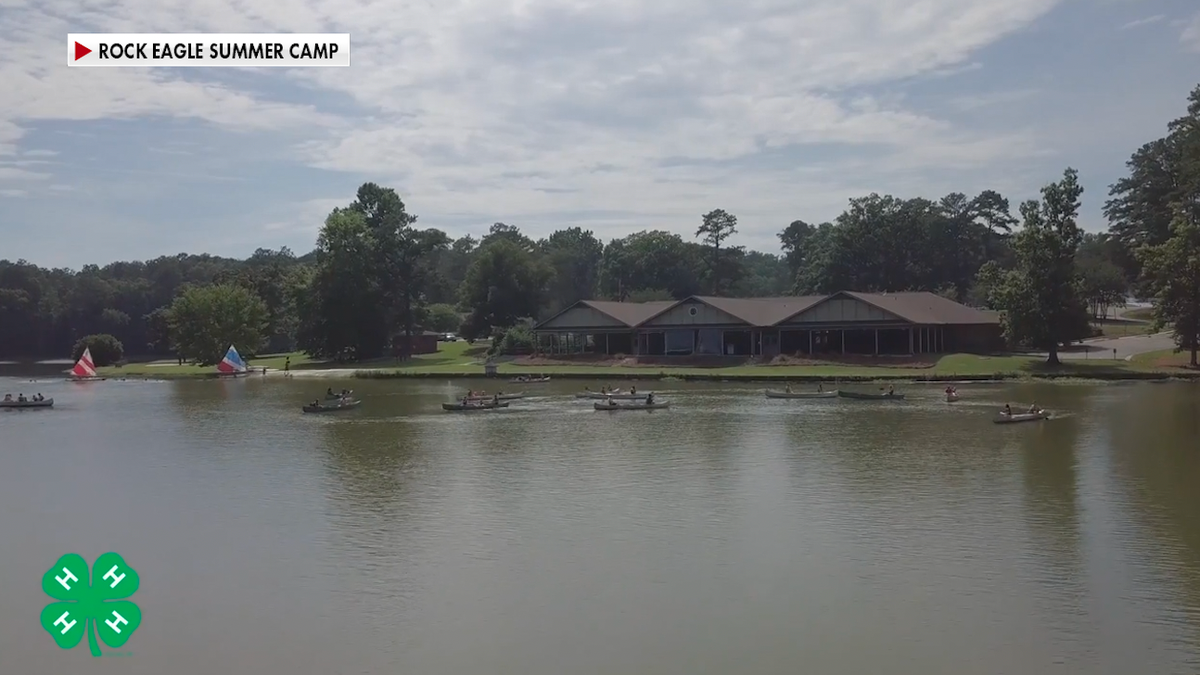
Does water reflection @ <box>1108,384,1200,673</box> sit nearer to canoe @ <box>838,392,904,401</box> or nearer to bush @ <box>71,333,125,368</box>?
canoe @ <box>838,392,904,401</box>

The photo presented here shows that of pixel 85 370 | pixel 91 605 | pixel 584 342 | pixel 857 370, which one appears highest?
pixel 584 342

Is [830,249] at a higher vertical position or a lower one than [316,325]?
higher

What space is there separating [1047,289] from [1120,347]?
16117 millimetres

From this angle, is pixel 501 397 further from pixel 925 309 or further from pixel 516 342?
pixel 516 342

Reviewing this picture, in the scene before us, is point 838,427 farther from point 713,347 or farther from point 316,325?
point 316,325

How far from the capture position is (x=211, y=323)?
90438 mm

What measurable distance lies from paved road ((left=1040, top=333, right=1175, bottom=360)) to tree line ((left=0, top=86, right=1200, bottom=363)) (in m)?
2.88

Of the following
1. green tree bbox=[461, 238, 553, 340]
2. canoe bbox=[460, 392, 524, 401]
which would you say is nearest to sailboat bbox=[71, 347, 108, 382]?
green tree bbox=[461, 238, 553, 340]

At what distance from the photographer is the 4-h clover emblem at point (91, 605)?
15555 mm

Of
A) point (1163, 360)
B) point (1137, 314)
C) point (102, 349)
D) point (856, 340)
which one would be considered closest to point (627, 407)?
point (856, 340)

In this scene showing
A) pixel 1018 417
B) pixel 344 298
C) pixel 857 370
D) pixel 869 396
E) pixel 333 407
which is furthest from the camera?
pixel 344 298

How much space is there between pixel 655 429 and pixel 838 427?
661cm

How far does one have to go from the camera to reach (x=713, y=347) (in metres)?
78.5

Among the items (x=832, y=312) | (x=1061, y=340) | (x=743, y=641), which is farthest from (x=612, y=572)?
(x=832, y=312)
